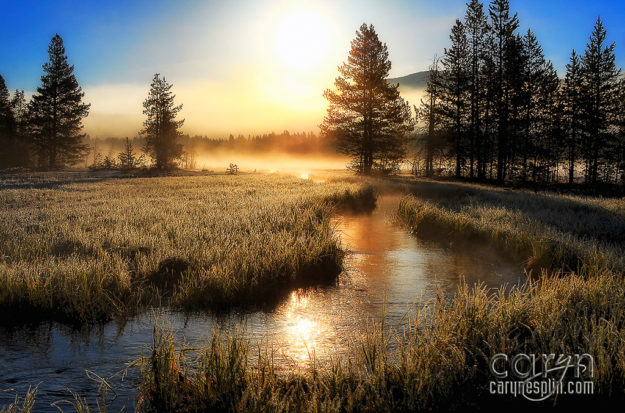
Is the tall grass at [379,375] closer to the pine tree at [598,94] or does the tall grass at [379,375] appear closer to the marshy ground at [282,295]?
the marshy ground at [282,295]

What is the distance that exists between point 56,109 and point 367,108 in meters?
38.7

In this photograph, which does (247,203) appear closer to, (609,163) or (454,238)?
(454,238)

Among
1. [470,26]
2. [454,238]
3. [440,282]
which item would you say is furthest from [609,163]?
[440,282]

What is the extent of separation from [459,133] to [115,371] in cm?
4067

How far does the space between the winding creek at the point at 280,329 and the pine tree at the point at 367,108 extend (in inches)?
1050

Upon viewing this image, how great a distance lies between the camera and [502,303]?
4473mm

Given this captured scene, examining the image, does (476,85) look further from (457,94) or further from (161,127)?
→ (161,127)

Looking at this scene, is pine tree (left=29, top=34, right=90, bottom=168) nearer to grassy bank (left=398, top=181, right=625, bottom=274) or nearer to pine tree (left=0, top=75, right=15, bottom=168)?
pine tree (left=0, top=75, right=15, bottom=168)

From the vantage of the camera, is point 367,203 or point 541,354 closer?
point 541,354

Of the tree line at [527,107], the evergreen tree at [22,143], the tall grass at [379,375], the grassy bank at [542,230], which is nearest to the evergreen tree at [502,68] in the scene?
the tree line at [527,107]

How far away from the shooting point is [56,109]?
48719mm

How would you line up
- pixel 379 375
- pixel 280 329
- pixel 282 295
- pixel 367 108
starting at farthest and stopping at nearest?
pixel 367 108
pixel 282 295
pixel 280 329
pixel 379 375

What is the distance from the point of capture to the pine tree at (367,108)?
33594 mm

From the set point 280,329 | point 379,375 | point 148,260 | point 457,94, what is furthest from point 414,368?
point 457,94
